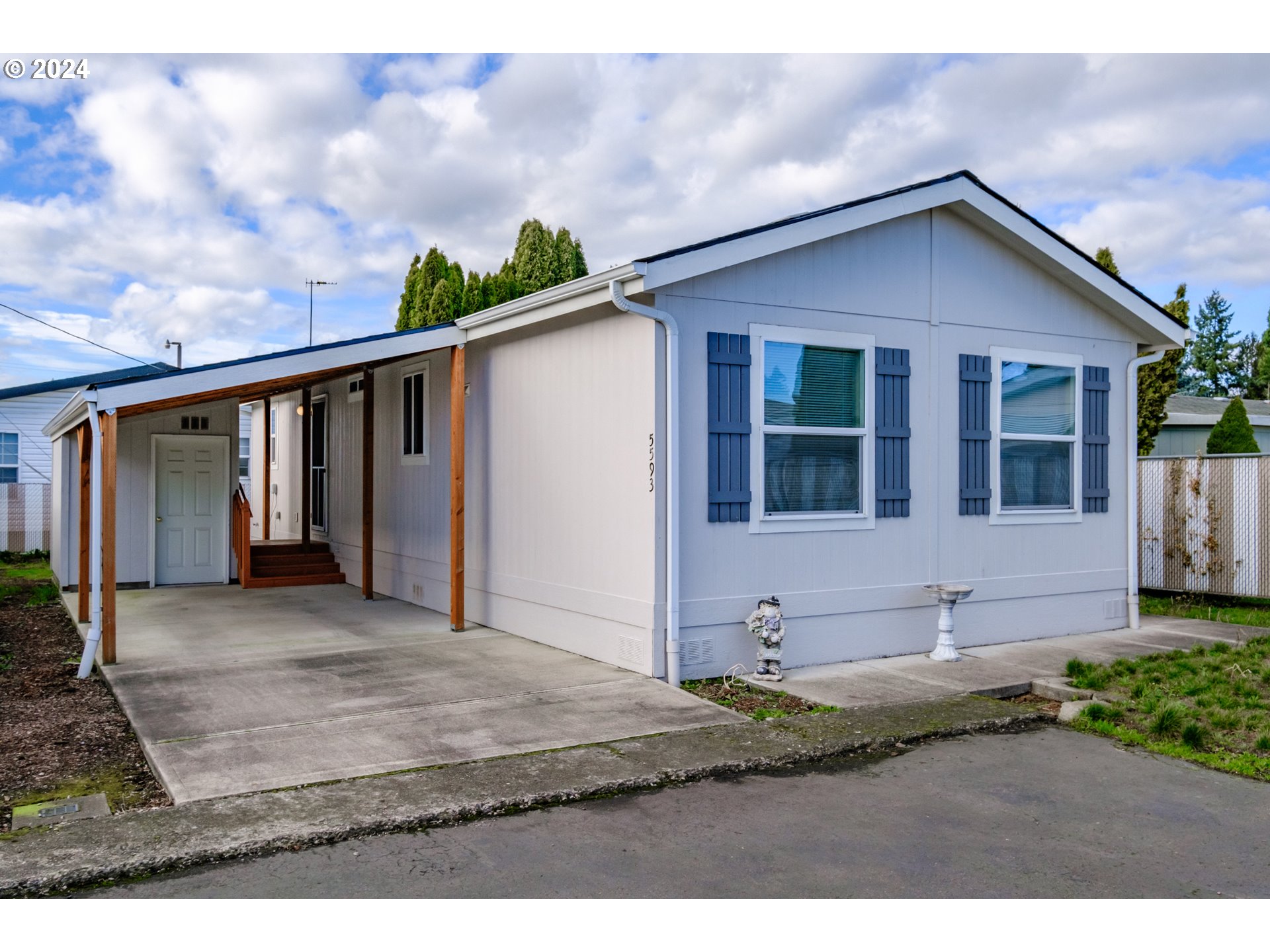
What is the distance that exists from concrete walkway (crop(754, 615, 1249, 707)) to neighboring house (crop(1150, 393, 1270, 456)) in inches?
520

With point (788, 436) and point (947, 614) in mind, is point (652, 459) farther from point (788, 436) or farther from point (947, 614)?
point (947, 614)

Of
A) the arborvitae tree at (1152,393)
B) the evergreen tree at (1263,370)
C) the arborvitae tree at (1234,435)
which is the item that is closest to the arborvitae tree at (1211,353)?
the evergreen tree at (1263,370)

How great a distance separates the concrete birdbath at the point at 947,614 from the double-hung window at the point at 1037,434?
3.69 ft

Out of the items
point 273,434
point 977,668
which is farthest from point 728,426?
point 273,434

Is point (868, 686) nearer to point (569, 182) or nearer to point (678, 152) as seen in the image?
point (678, 152)

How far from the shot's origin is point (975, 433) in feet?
25.7

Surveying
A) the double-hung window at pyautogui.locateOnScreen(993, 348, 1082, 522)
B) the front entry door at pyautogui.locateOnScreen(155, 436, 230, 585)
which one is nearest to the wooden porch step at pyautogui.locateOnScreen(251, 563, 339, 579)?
the front entry door at pyautogui.locateOnScreen(155, 436, 230, 585)

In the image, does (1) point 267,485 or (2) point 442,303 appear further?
(2) point 442,303

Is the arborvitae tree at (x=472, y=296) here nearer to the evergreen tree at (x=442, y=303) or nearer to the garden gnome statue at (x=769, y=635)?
the evergreen tree at (x=442, y=303)

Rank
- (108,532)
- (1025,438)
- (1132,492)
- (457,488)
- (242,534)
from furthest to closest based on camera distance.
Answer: (242,534) → (1132,492) → (457,488) → (1025,438) → (108,532)

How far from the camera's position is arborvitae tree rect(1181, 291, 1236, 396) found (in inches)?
1946

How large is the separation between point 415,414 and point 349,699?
4.81 metres

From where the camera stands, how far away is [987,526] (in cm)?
795

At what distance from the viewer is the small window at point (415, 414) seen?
9906mm
